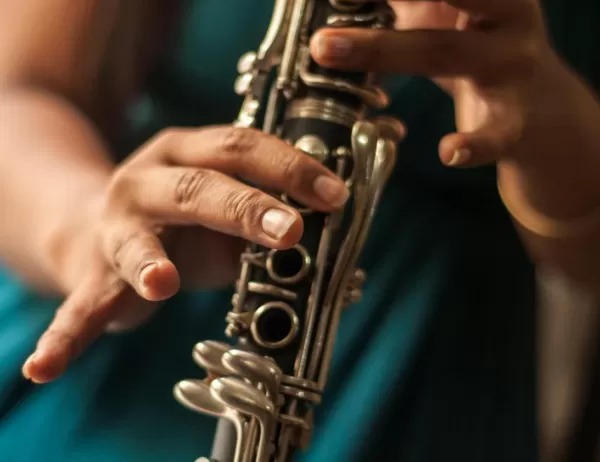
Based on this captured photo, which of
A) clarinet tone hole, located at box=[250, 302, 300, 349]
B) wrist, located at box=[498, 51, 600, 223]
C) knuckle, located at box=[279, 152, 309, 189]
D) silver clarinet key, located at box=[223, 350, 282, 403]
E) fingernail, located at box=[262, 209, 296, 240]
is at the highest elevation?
wrist, located at box=[498, 51, 600, 223]

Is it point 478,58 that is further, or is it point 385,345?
point 385,345

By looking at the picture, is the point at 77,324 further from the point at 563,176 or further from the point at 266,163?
the point at 563,176

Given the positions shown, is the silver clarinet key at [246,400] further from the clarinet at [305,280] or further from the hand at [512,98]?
the hand at [512,98]

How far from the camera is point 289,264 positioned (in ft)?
1.68

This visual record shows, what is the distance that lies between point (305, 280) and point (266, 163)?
0.08 m

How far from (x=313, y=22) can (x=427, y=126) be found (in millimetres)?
271

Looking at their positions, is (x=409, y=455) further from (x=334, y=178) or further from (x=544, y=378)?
(x=544, y=378)

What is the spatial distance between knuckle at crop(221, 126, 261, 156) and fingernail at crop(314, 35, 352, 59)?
0.22 ft

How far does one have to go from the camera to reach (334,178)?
0.49 meters

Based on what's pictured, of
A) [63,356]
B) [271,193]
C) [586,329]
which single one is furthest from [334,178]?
[586,329]

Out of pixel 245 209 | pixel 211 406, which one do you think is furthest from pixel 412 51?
pixel 211 406

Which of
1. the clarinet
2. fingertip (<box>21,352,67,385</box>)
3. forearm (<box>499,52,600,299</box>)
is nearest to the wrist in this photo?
forearm (<box>499,52,600,299</box>)

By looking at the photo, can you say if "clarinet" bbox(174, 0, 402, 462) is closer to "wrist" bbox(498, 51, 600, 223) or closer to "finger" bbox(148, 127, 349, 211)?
"finger" bbox(148, 127, 349, 211)

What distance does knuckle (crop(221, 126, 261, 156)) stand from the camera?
0.51m
